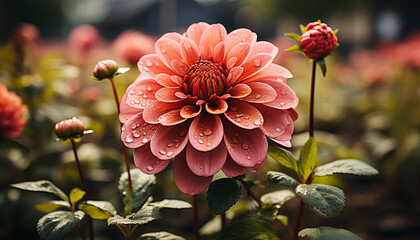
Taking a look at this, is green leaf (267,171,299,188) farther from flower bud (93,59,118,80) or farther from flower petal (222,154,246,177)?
flower bud (93,59,118,80)

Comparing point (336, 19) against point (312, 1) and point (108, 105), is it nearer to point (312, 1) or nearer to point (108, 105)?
point (312, 1)

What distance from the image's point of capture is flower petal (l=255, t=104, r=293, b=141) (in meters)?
0.54

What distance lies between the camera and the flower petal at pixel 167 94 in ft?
1.81

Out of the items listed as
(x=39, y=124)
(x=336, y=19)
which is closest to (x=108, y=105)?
(x=39, y=124)

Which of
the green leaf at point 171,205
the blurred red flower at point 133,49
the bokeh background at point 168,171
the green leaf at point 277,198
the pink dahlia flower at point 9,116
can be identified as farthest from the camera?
the blurred red flower at point 133,49

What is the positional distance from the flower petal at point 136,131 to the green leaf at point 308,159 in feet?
0.98

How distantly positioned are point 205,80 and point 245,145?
0.13 meters

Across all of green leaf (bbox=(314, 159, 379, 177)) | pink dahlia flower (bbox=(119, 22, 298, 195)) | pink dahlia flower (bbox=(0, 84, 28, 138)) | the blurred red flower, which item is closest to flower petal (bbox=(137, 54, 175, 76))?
pink dahlia flower (bbox=(119, 22, 298, 195))

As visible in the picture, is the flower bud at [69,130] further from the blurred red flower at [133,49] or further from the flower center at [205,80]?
the blurred red flower at [133,49]

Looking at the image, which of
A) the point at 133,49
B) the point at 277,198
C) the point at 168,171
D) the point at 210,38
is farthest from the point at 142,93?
the point at 133,49

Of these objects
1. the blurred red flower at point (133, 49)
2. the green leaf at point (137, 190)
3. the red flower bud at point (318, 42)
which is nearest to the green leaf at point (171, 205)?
the green leaf at point (137, 190)

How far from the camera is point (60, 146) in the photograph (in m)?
1.42

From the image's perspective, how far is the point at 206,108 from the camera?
1.78 feet

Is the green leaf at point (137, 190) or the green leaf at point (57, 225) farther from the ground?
the green leaf at point (57, 225)
